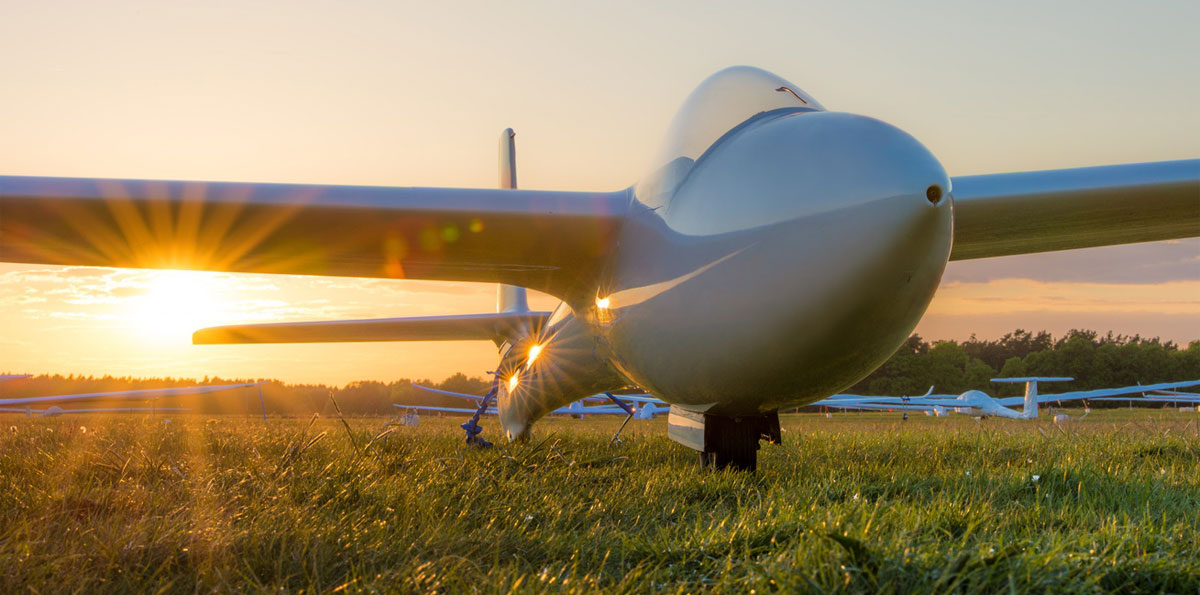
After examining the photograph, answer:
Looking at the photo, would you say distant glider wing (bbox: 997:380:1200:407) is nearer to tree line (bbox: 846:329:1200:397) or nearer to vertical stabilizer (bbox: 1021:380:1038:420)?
vertical stabilizer (bbox: 1021:380:1038:420)

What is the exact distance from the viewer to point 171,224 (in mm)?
4492

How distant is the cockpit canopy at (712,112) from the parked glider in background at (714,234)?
15 millimetres

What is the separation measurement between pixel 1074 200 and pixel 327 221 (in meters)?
4.49

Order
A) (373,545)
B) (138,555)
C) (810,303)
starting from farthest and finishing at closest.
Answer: (810,303), (373,545), (138,555)

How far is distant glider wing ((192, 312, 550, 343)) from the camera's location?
8633 mm

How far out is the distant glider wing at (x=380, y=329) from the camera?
28.3 ft

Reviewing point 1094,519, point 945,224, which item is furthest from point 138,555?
point 1094,519

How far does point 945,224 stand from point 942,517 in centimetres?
118

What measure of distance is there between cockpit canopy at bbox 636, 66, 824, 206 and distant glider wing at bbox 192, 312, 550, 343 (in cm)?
475

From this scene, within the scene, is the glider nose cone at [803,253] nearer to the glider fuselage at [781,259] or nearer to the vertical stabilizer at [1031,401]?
the glider fuselage at [781,259]

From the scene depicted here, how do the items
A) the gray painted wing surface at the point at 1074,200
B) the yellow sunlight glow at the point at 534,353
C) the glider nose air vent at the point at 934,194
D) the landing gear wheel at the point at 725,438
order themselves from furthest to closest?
1. the yellow sunlight glow at the point at 534,353
2. the landing gear wheel at the point at 725,438
3. the gray painted wing surface at the point at 1074,200
4. the glider nose air vent at the point at 934,194

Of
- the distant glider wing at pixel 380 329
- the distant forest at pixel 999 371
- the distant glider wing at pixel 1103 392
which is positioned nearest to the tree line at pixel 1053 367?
the distant forest at pixel 999 371

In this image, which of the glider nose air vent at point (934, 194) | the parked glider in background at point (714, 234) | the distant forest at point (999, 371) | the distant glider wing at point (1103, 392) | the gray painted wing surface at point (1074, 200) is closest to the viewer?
the glider nose air vent at point (934, 194)

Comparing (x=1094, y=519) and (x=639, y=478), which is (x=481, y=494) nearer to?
(x=639, y=478)
